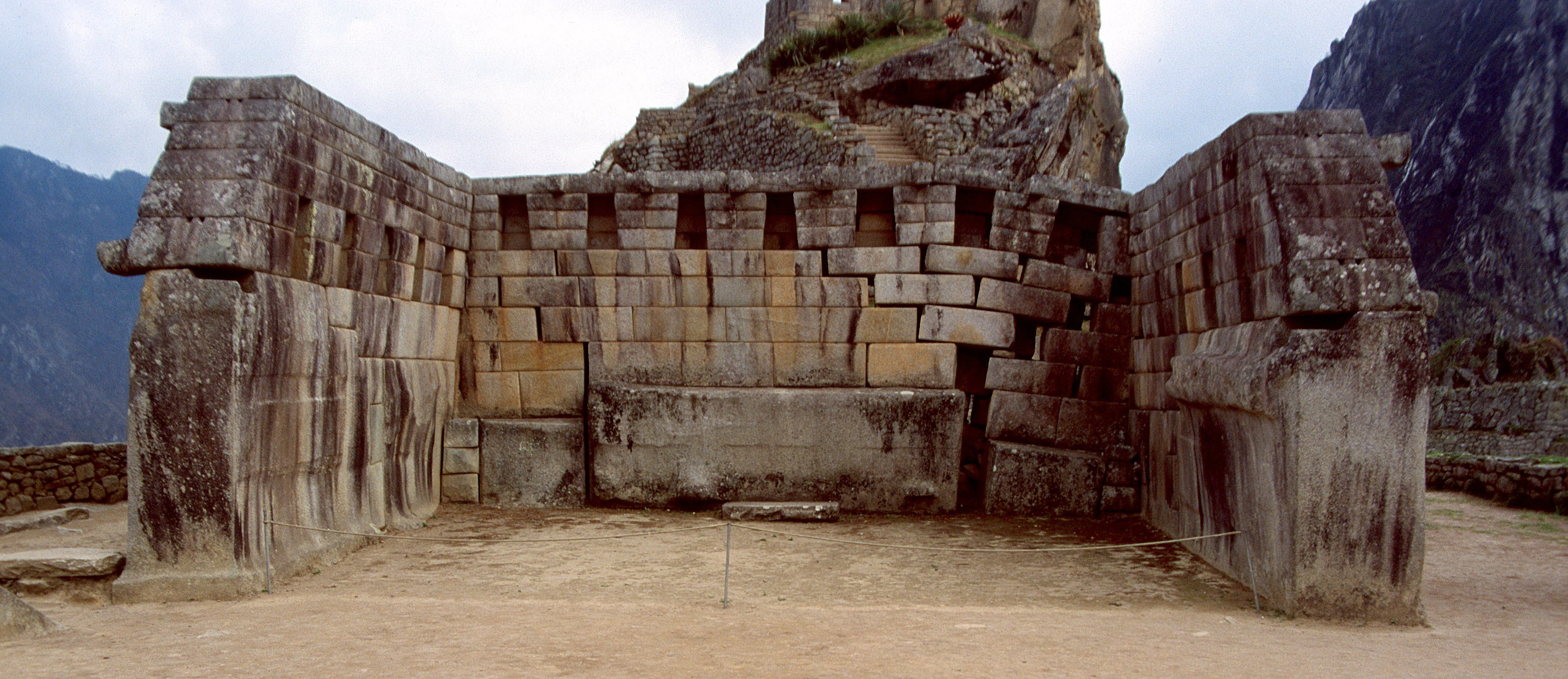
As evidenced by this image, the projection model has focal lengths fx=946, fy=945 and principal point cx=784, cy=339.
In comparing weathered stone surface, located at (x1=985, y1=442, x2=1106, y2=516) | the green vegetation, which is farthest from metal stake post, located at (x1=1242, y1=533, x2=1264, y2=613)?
the green vegetation

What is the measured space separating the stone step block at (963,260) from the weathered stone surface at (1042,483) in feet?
5.53

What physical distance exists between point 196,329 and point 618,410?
3804mm

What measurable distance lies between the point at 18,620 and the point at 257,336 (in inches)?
77.9

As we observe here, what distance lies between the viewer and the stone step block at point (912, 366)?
8.96m

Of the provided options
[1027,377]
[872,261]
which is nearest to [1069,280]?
[1027,377]

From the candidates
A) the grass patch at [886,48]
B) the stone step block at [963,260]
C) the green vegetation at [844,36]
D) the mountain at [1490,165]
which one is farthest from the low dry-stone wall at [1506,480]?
the mountain at [1490,165]

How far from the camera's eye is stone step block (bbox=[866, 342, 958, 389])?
8.96m

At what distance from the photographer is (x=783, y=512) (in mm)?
8602

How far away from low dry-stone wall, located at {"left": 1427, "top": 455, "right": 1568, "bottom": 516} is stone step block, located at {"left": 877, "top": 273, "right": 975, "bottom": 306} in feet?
25.7

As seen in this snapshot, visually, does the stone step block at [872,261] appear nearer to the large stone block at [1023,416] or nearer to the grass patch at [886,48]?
the large stone block at [1023,416]

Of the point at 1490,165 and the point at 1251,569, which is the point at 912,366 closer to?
the point at 1251,569

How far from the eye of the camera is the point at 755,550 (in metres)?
7.55

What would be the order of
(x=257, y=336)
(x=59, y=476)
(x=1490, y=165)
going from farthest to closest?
(x=1490, y=165)
(x=59, y=476)
(x=257, y=336)

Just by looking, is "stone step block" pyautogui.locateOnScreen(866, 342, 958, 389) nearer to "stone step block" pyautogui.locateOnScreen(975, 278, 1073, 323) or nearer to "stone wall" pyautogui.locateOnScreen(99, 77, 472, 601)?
"stone step block" pyautogui.locateOnScreen(975, 278, 1073, 323)
